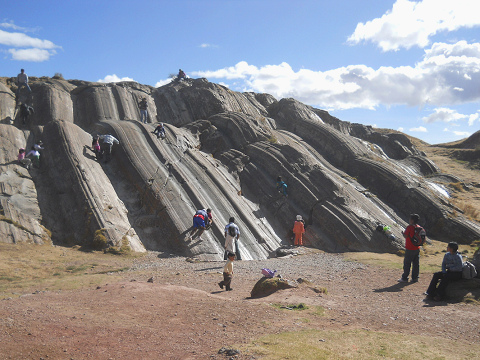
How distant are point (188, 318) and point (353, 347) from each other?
417 centimetres

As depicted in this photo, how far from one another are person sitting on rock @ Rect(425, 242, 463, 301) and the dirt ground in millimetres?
474

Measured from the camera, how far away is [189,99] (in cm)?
4197

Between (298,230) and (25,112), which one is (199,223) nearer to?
(298,230)

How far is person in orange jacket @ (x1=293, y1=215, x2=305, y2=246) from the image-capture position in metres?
25.6

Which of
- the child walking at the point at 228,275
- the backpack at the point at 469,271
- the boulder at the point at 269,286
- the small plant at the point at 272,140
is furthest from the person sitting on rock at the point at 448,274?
the small plant at the point at 272,140

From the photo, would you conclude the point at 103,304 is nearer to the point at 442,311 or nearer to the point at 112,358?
the point at 112,358

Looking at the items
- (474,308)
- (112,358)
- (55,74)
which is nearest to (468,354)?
(474,308)

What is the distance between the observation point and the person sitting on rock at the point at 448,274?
12930mm

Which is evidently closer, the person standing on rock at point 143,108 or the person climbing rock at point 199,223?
the person climbing rock at point 199,223

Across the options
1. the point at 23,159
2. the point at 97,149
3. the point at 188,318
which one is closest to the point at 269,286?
the point at 188,318

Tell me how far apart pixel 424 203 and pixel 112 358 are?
27.9 m

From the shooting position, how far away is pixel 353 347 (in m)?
8.32

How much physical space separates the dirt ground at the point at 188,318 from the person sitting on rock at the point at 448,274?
474 mm

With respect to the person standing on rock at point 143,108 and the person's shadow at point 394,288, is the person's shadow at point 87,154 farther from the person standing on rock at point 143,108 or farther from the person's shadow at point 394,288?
the person's shadow at point 394,288
